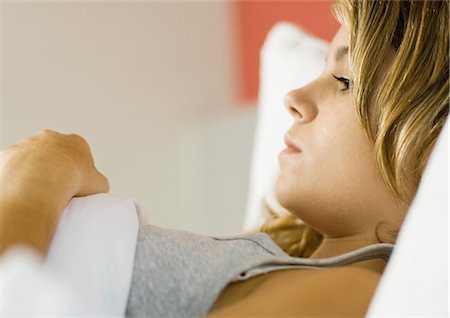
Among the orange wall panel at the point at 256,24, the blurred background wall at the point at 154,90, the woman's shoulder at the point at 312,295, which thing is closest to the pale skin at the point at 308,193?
the woman's shoulder at the point at 312,295

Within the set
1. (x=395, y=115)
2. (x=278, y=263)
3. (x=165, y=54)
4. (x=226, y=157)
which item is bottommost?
(x=226, y=157)

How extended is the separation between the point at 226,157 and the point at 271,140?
2.85 ft

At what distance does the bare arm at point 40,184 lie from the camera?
72 centimetres

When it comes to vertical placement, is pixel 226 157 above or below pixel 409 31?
below

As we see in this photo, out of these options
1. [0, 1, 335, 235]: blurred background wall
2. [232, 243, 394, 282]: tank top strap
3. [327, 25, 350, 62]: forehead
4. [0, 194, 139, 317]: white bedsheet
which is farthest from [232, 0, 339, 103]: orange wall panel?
[0, 194, 139, 317]: white bedsheet

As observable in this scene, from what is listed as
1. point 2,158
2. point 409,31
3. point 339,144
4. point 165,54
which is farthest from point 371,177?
point 165,54

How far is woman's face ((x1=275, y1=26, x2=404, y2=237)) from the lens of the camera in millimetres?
986

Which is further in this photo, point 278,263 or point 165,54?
point 165,54

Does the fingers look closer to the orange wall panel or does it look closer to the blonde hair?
the blonde hair

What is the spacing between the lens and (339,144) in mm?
991

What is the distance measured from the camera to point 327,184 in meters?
1.00

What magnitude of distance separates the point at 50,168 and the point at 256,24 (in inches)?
73.8

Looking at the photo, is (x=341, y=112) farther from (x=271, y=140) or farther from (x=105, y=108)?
(x=105, y=108)

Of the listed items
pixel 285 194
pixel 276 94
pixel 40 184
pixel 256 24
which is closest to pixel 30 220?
pixel 40 184
